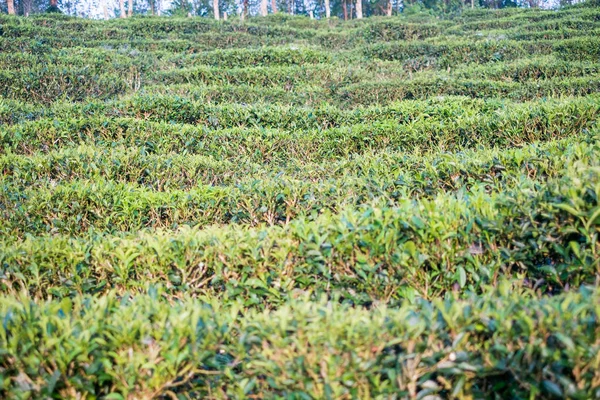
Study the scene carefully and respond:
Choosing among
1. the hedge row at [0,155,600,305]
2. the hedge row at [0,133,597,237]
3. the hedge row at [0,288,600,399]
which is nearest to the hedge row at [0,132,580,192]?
the hedge row at [0,133,597,237]

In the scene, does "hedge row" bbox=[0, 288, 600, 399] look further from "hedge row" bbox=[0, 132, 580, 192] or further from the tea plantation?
"hedge row" bbox=[0, 132, 580, 192]

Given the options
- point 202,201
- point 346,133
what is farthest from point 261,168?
point 202,201

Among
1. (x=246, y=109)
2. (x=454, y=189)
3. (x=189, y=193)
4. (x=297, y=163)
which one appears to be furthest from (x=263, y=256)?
(x=246, y=109)

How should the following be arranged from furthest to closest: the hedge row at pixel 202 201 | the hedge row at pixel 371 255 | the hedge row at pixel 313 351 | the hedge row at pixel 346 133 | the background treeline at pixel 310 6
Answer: the background treeline at pixel 310 6, the hedge row at pixel 346 133, the hedge row at pixel 202 201, the hedge row at pixel 371 255, the hedge row at pixel 313 351

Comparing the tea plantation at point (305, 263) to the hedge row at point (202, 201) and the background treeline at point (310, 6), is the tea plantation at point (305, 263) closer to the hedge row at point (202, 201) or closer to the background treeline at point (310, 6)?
the hedge row at point (202, 201)

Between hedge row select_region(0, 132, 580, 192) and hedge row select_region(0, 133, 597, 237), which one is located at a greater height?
hedge row select_region(0, 132, 580, 192)

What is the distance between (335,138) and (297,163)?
85cm

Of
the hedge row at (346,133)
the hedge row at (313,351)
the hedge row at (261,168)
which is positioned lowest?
the hedge row at (313,351)

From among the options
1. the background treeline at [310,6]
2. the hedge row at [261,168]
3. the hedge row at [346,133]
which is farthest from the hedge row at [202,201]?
the background treeline at [310,6]

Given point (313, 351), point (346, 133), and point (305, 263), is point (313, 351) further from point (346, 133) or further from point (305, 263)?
point (346, 133)

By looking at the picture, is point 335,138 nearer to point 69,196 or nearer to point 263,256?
point 69,196

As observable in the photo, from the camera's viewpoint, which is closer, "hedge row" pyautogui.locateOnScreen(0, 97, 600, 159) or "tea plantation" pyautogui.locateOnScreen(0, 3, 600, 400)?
"tea plantation" pyautogui.locateOnScreen(0, 3, 600, 400)

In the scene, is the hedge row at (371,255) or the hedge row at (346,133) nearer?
the hedge row at (371,255)

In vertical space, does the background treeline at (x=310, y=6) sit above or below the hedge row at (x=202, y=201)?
above
